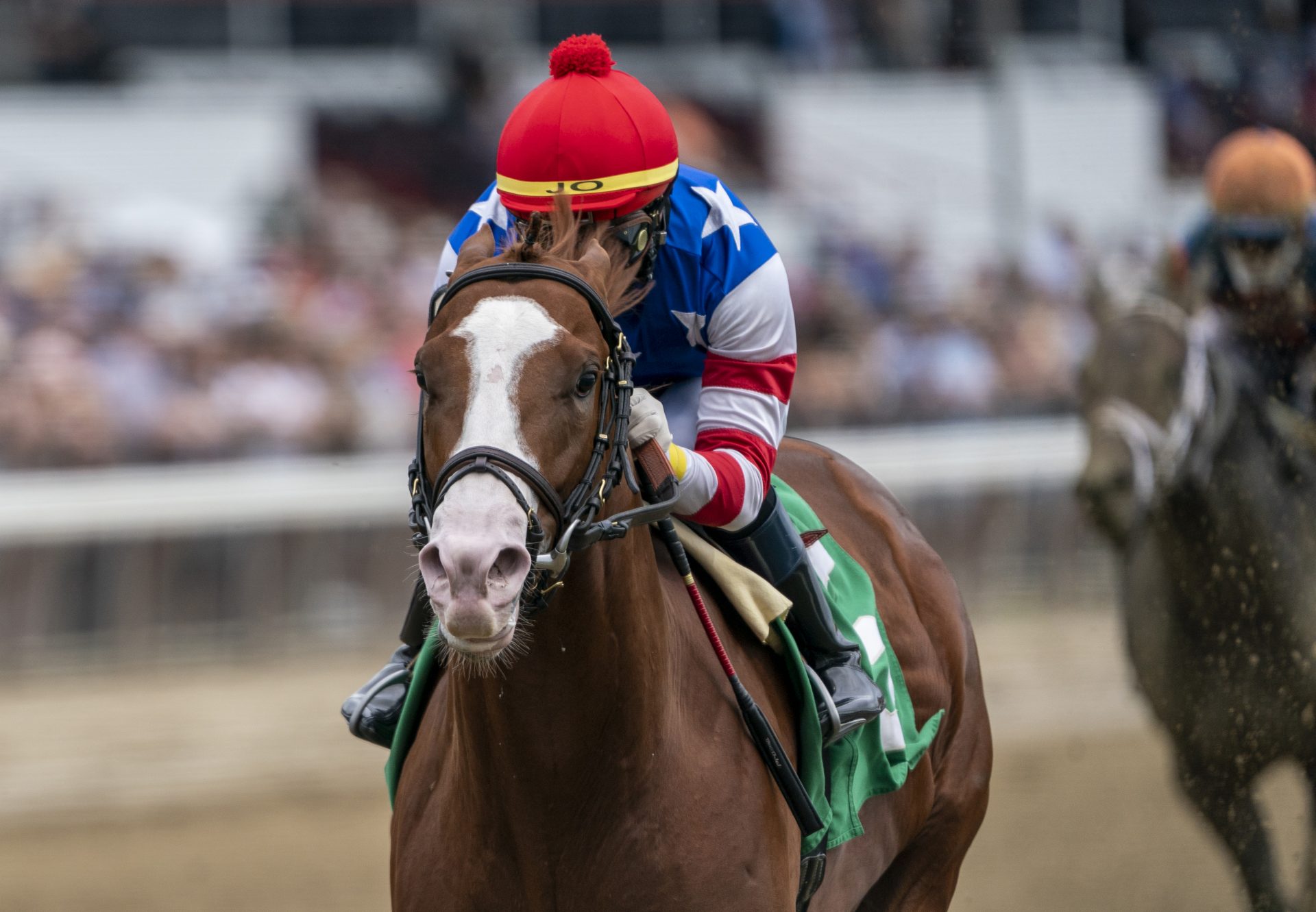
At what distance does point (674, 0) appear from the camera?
576 inches

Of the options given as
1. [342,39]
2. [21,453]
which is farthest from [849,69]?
[21,453]

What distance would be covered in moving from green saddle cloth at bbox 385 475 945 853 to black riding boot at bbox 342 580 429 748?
0.08m

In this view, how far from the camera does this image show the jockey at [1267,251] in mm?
5508

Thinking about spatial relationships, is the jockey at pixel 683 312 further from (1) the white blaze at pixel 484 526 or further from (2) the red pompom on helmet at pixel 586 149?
(1) the white blaze at pixel 484 526

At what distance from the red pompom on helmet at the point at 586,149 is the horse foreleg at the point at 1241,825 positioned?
3.03 meters

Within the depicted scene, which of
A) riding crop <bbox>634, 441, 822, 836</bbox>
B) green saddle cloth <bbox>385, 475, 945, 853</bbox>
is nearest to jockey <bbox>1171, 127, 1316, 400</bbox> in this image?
green saddle cloth <bbox>385, 475, 945, 853</bbox>

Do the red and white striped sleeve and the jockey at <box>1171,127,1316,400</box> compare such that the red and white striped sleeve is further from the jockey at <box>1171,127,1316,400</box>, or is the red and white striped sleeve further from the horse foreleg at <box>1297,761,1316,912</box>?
the jockey at <box>1171,127,1316,400</box>

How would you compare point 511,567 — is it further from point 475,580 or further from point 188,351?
point 188,351

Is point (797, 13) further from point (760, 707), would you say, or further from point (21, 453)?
point (760, 707)

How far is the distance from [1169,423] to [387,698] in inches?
125

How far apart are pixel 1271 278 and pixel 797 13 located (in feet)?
32.0

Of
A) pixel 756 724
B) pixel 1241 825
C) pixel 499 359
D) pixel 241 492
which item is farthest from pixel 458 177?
pixel 499 359

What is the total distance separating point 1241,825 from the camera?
4.96m

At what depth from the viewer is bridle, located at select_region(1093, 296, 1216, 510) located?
A: 5375 mm
